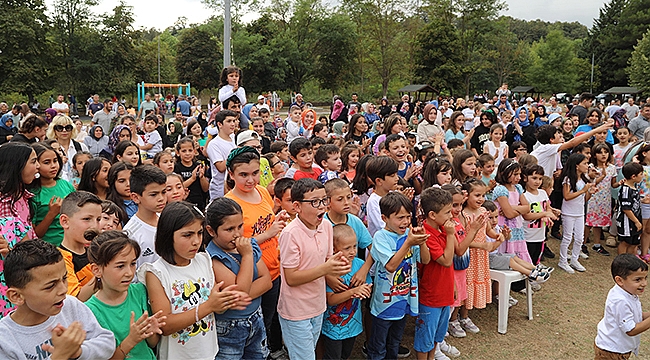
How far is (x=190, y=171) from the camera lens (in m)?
6.14

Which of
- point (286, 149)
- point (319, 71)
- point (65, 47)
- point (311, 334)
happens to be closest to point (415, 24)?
point (319, 71)

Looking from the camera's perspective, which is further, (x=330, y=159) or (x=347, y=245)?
A: (x=330, y=159)

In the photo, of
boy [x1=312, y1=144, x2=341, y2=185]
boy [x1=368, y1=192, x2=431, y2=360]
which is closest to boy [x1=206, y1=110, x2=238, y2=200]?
boy [x1=312, y1=144, x2=341, y2=185]

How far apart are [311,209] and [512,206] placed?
312cm

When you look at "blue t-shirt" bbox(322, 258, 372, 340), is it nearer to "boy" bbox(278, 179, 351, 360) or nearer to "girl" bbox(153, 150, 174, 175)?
"boy" bbox(278, 179, 351, 360)

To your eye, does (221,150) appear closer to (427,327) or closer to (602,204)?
(427,327)

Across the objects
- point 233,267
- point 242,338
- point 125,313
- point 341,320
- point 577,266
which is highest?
point 233,267

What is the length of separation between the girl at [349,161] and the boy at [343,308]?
6.18 ft

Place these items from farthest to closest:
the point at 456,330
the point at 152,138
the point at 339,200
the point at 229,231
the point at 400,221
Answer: the point at 152,138 → the point at 456,330 → the point at 339,200 → the point at 400,221 → the point at 229,231

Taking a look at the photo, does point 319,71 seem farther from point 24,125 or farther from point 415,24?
point 24,125

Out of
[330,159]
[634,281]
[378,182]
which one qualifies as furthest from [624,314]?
[330,159]

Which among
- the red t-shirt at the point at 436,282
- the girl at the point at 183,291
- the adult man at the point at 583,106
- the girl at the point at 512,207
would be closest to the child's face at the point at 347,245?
the red t-shirt at the point at 436,282

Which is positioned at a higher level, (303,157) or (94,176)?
(303,157)

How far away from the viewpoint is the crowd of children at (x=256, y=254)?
245 centimetres
